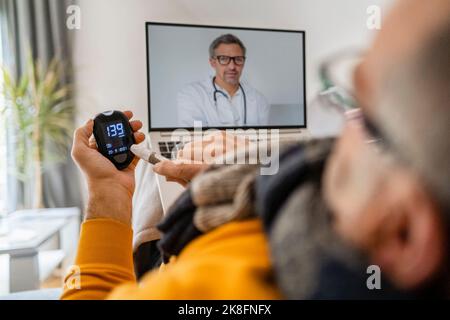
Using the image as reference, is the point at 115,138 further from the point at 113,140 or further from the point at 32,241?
the point at 32,241

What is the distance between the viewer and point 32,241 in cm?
79

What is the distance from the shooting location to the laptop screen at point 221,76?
38.8 inches

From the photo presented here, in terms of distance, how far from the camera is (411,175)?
0.67 feet

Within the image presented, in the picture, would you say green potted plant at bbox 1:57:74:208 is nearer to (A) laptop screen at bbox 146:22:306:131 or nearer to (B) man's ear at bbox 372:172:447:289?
(A) laptop screen at bbox 146:22:306:131

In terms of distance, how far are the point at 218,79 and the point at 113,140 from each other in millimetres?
677

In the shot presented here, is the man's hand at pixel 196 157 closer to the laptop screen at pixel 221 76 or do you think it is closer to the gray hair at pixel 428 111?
the gray hair at pixel 428 111

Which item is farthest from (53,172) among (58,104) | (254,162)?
(254,162)

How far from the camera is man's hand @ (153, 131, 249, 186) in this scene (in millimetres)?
450

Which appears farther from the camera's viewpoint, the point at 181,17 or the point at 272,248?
the point at 181,17

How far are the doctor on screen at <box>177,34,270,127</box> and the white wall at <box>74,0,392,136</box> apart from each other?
0.09 metres

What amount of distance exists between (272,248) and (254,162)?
0.28 feet

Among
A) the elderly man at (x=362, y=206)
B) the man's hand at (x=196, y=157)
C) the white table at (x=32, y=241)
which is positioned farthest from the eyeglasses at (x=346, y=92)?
the white table at (x=32, y=241)

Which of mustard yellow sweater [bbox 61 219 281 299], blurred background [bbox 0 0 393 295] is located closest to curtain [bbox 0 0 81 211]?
blurred background [bbox 0 0 393 295]
